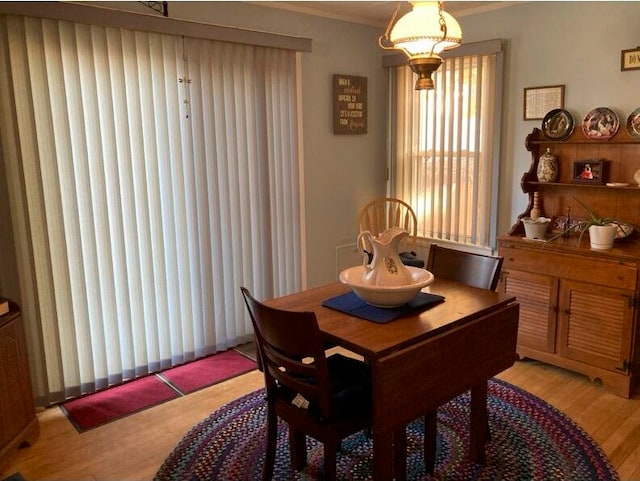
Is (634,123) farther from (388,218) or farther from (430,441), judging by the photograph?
(430,441)

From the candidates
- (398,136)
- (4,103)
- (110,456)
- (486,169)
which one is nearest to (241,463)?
(110,456)

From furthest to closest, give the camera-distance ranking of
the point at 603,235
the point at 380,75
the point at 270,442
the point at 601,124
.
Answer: the point at 380,75, the point at 601,124, the point at 603,235, the point at 270,442

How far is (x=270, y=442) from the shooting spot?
2.09 metres

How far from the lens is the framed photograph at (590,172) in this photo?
313 cm

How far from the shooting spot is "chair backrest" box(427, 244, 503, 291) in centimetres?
245

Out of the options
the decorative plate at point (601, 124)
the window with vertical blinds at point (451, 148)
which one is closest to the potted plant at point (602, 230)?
the decorative plate at point (601, 124)

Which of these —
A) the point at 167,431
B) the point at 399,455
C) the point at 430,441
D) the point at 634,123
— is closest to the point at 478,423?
the point at 430,441

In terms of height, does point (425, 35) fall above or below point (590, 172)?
above

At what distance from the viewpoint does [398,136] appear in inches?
166

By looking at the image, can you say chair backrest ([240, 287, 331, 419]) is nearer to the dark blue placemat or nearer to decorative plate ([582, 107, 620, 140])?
the dark blue placemat

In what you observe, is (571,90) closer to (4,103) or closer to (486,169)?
(486,169)

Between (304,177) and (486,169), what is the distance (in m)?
1.27

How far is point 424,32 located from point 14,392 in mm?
2286

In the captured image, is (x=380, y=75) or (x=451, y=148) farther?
(x=380, y=75)
